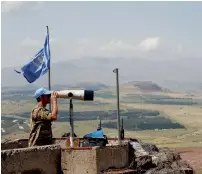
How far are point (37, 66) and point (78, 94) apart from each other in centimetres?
559

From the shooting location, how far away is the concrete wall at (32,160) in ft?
28.1

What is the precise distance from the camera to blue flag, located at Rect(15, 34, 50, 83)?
45.7 ft

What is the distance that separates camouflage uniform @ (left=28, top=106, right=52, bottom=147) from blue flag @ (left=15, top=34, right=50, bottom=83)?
433 cm

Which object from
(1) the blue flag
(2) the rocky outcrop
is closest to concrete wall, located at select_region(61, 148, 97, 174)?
(2) the rocky outcrop

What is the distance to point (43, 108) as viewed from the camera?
9320mm

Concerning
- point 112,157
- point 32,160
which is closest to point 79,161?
point 112,157

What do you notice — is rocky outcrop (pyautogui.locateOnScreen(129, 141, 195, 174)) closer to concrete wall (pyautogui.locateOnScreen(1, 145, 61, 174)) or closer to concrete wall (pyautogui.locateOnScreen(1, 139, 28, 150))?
concrete wall (pyautogui.locateOnScreen(1, 145, 61, 174))

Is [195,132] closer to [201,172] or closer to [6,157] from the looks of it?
[201,172]

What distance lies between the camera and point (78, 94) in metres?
9.01

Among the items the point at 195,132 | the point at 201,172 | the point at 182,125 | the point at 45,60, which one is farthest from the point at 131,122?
the point at 45,60

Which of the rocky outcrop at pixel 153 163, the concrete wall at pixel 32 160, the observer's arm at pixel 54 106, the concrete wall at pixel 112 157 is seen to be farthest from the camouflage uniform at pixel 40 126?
the rocky outcrop at pixel 153 163

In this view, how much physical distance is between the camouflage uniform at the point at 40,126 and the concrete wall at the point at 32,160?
38 cm

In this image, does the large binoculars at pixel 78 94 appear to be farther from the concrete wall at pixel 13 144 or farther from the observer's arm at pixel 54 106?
the concrete wall at pixel 13 144

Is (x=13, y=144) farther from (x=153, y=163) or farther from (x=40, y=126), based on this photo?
(x=153, y=163)
